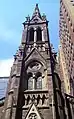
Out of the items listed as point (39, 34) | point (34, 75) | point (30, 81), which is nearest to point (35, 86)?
point (30, 81)

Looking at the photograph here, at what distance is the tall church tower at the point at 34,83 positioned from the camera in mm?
22812

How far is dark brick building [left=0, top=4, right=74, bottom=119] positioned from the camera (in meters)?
22.8

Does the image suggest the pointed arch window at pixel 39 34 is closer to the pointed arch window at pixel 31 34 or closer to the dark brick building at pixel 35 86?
the dark brick building at pixel 35 86

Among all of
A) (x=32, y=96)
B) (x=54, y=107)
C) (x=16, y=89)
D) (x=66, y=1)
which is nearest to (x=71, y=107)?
(x=54, y=107)

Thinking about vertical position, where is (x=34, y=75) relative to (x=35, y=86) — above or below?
above

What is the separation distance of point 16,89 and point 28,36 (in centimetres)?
1062

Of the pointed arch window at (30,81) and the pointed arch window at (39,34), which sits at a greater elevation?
the pointed arch window at (39,34)

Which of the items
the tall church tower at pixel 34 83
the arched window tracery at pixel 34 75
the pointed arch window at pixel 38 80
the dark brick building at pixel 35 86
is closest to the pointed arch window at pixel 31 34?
the tall church tower at pixel 34 83

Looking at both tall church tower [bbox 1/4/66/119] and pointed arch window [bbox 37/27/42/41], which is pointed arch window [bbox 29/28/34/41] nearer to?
tall church tower [bbox 1/4/66/119]

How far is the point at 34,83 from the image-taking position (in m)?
26.6

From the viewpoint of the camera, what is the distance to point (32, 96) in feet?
80.0

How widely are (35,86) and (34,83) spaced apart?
415 mm

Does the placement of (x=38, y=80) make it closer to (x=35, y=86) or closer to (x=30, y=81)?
(x=30, y=81)

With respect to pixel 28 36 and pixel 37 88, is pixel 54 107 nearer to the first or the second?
pixel 37 88
